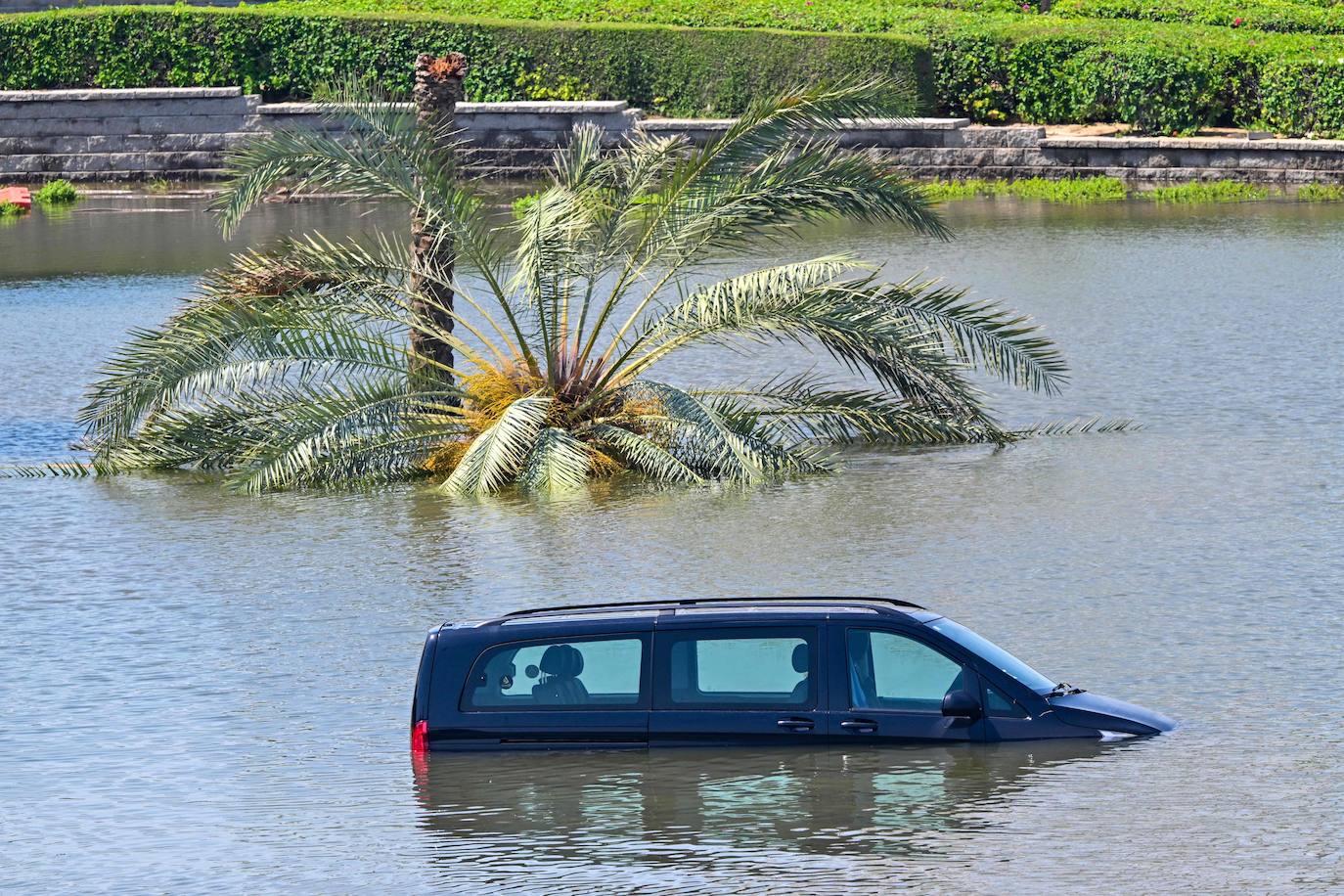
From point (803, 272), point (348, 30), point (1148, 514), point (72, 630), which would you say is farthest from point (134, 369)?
point (348, 30)

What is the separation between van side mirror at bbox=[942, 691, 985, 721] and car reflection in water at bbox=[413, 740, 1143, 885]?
20cm

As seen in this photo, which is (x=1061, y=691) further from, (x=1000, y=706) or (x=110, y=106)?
(x=110, y=106)

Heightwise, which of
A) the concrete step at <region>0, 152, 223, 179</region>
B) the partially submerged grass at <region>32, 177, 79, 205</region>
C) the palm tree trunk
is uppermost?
the concrete step at <region>0, 152, 223, 179</region>

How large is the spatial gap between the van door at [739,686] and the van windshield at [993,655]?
0.68 meters

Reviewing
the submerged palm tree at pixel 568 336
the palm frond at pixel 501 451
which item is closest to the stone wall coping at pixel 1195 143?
the submerged palm tree at pixel 568 336

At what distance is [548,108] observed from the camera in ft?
119

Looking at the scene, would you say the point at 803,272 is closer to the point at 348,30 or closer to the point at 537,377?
the point at 537,377

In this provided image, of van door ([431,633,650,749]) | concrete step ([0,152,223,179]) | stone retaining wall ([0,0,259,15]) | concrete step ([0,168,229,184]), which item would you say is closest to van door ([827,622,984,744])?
van door ([431,633,650,749])

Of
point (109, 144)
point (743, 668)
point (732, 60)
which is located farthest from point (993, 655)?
point (109, 144)

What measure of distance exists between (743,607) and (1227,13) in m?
32.2

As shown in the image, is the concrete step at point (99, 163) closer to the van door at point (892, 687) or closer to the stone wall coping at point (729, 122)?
the stone wall coping at point (729, 122)

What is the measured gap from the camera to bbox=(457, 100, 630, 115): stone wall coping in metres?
35.8

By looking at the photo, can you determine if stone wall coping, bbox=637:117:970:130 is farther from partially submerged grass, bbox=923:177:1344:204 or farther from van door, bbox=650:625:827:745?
van door, bbox=650:625:827:745

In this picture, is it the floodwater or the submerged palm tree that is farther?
the submerged palm tree
